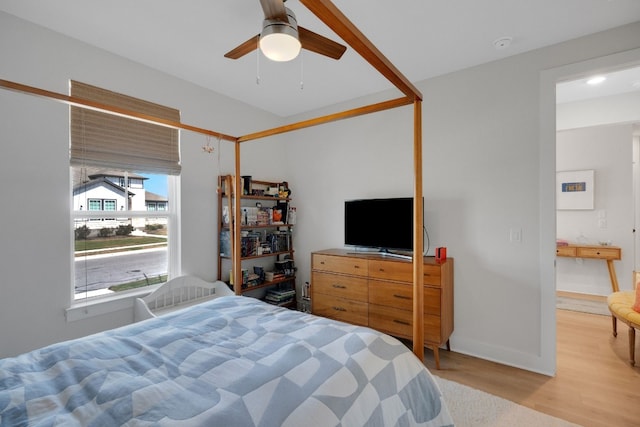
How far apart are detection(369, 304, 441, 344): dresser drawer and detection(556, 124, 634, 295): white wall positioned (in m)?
3.49

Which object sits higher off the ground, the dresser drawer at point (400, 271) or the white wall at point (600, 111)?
the white wall at point (600, 111)

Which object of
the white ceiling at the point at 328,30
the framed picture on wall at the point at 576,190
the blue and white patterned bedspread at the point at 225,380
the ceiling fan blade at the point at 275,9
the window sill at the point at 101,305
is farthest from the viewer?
the framed picture on wall at the point at 576,190

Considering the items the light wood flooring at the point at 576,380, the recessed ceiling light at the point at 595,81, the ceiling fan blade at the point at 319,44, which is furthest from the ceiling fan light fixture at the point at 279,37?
the recessed ceiling light at the point at 595,81

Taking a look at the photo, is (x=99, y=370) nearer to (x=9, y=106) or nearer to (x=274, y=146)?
(x=9, y=106)

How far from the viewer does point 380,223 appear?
297 cm

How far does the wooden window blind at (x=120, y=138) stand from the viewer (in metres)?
2.25

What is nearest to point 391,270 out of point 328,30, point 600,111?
point 328,30

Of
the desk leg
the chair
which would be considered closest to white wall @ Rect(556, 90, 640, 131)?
the desk leg

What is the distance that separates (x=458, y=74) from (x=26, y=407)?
349 cm

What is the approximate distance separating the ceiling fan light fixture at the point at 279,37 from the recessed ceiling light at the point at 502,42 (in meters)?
1.79

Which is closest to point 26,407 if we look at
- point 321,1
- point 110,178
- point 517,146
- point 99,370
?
point 99,370

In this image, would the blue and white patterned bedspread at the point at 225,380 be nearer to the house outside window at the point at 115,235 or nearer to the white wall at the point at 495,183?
the house outside window at the point at 115,235

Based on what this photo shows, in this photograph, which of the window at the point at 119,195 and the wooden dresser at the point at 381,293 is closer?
the window at the point at 119,195

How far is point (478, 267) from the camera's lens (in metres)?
2.68
